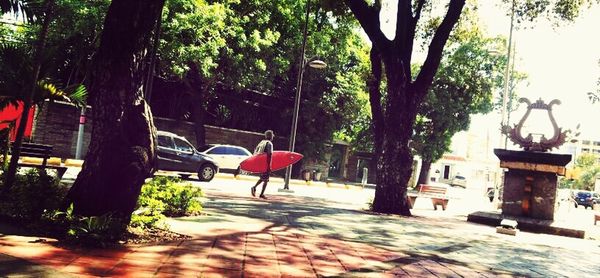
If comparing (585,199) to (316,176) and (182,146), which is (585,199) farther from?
(182,146)

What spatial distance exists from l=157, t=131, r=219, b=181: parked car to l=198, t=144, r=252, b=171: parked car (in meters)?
4.76

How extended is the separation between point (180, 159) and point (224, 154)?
5.81 metres

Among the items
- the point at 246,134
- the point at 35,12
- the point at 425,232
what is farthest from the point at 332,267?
the point at 246,134

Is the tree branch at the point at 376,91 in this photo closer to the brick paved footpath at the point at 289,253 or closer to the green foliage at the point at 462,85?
the brick paved footpath at the point at 289,253

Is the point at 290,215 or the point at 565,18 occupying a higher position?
the point at 565,18

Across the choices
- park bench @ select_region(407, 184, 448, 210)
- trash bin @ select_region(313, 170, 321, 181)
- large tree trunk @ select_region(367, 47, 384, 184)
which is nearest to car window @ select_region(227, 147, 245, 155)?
trash bin @ select_region(313, 170, 321, 181)

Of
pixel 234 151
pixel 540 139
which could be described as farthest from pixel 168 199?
pixel 234 151

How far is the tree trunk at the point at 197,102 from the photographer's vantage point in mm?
24375

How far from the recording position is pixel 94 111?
5.03 metres

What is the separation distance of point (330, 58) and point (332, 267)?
2496 centimetres

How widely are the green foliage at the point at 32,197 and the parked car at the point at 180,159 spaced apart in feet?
33.0

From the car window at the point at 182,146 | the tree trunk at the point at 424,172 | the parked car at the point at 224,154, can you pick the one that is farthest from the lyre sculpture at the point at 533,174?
the tree trunk at the point at 424,172

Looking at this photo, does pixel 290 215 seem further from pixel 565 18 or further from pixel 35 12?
pixel 565 18

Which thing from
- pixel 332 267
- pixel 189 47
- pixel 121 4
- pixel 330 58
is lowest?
pixel 332 267
